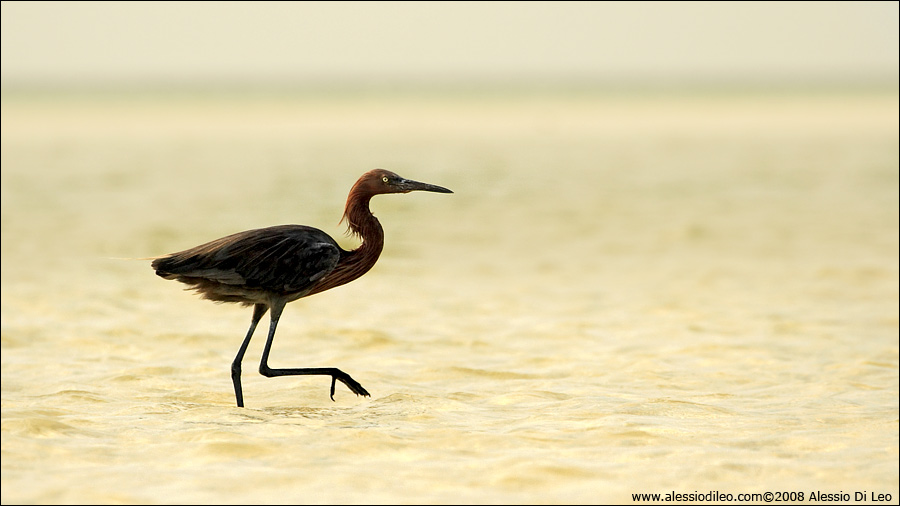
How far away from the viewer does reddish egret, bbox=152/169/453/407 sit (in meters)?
7.97

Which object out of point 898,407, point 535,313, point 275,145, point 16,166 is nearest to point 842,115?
point 275,145

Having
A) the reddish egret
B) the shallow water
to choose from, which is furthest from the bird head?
the shallow water

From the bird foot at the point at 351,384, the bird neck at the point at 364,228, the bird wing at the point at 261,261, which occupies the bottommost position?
the bird foot at the point at 351,384

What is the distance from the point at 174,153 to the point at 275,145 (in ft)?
14.9

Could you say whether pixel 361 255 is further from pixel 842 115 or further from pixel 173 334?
pixel 842 115

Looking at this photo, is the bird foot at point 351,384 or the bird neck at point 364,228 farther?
the bird foot at point 351,384

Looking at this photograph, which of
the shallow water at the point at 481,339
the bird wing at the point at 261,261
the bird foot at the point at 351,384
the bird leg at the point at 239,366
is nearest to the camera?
the shallow water at the point at 481,339

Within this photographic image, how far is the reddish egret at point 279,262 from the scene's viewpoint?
26.2ft

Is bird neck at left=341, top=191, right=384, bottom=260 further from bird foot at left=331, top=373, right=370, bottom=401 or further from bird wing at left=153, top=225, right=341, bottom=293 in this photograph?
bird foot at left=331, top=373, right=370, bottom=401

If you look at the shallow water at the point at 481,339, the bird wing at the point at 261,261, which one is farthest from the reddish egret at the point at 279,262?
the shallow water at the point at 481,339

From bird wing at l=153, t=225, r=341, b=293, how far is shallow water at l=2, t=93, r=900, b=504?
797mm

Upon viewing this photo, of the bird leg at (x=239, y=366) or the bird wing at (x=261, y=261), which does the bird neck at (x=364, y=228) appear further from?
the bird leg at (x=239, y=366)

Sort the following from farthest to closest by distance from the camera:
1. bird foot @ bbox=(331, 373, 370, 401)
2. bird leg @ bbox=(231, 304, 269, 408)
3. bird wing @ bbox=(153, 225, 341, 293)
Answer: bird foot @ bbox=(331, 373, 370, 401)
bird leg @ bbox=(231, 304, 269, 408)
bird wing @ bbox=(153, 225, 341, 293)

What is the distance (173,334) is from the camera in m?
11.4
